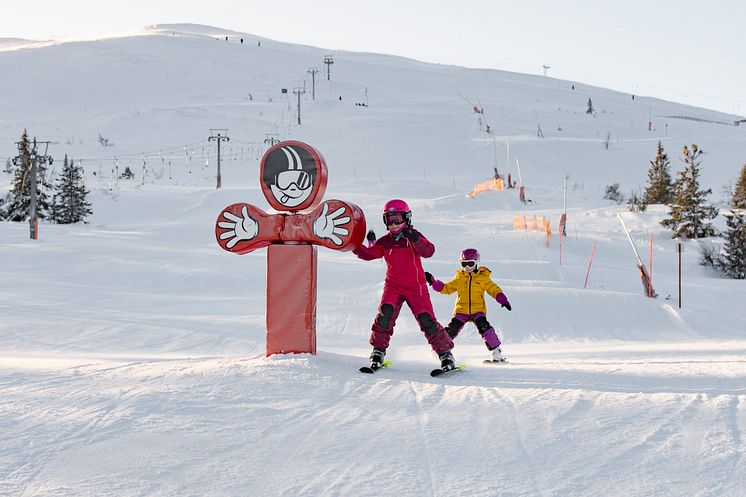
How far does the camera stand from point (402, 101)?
68.3m

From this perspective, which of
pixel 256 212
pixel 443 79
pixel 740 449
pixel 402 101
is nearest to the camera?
pixel 740 449

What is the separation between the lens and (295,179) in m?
6.46

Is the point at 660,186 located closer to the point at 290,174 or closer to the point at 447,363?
the point at 447,363

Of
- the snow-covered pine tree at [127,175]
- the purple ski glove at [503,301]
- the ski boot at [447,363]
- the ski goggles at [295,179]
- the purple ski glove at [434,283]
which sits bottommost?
the ski boot at [447,363]

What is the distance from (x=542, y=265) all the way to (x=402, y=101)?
5268 centimetres

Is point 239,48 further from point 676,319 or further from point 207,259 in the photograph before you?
point 676,319

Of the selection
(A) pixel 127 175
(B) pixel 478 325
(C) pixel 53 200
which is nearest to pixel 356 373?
(B) pixel 478 325

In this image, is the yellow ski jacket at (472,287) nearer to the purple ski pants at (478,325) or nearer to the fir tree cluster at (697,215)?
the purple ski pants at (478,325)

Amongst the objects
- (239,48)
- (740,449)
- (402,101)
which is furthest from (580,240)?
(239,48)

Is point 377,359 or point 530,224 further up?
point 530,224

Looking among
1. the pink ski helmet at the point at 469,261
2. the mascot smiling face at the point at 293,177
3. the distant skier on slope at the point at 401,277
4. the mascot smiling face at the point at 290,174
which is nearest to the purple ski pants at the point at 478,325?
the pink ski helmet at the point at 469,261

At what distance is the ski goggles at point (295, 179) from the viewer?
254 inches

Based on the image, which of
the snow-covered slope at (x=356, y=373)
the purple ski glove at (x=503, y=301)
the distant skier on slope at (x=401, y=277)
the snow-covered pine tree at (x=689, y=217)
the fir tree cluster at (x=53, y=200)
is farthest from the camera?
the fir tree cluster at (x=53, y=200)

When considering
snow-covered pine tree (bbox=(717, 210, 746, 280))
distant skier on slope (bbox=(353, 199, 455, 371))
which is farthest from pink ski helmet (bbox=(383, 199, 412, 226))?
snow-covered pine tree (bbox=(717, 210, 746, 280))
